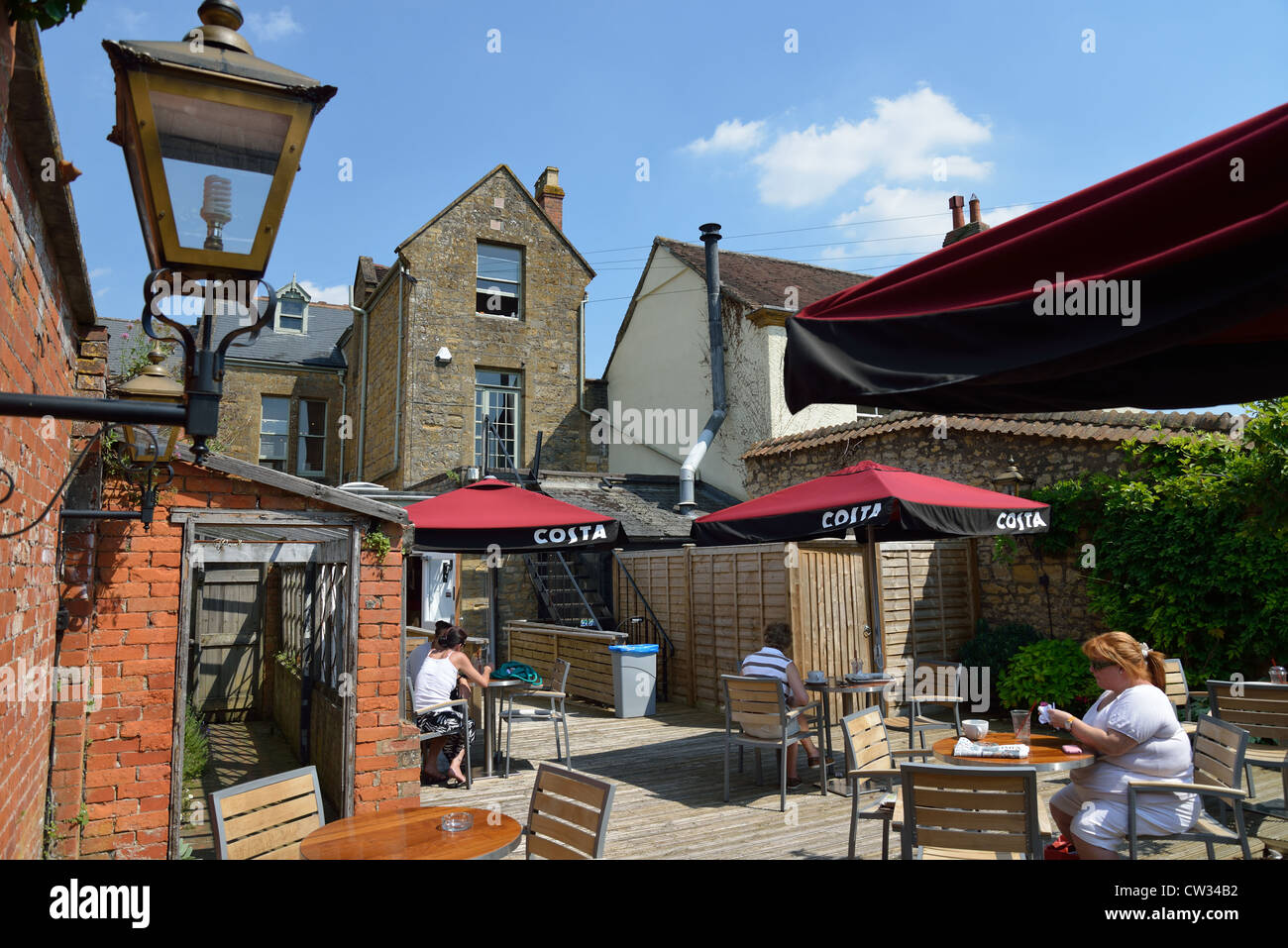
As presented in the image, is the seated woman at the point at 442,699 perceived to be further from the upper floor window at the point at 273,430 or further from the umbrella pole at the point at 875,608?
the upper floor window at the point at 273,430

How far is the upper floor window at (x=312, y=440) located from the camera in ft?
67.9

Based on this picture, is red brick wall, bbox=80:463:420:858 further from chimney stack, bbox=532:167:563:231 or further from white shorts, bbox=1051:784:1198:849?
chimney stack, bbox=532:167:563:231

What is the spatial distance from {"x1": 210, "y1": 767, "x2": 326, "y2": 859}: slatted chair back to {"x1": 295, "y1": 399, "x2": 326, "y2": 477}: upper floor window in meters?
17.9

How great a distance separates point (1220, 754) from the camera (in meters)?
4.43

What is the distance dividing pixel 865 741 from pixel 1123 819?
1.41m

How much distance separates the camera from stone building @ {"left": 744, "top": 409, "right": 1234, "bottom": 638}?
1002cm

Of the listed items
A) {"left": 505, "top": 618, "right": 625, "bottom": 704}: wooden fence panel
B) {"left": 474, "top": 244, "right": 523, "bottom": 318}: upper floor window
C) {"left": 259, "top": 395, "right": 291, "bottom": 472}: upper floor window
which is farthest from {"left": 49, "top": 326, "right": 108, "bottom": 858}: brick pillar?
{"left": 259, "top": 395, "right": 291, "bottom": 472}: upper floor window

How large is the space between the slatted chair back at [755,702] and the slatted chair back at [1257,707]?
3201 millimetres

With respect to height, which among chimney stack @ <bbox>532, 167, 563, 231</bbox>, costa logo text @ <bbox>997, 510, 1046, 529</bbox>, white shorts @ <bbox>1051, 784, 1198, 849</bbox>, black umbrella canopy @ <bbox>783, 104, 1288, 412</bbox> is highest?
chimney stack @ <bbox>532, 167, 563, 231</bbox>

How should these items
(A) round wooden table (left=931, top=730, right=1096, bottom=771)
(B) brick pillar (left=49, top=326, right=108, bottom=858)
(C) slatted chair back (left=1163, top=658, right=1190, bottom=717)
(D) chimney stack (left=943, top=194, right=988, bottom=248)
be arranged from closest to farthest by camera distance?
1. (A) round wooden table (left=931, top=730, right=1096, bottom=771)
2. (B) brick pillar (left=49, top=326, right=108, bottom=858)
3. (C) slatted chair back (left=1163, top=658, right=1190, bottom=717)
4. (D) chimney stack (left=943, top=194, right=988, bottom=248)

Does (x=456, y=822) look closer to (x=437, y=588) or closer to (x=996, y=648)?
(x=996, y=648)

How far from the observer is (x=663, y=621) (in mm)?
12438
